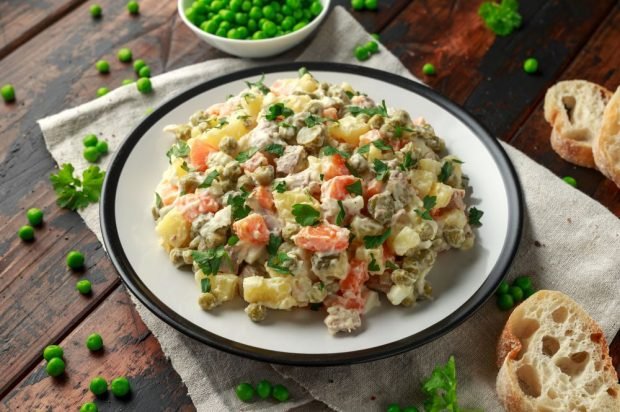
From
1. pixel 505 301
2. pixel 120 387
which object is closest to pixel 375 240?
pixel 505 301

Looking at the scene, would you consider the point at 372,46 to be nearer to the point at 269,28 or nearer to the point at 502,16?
the point at 269,28

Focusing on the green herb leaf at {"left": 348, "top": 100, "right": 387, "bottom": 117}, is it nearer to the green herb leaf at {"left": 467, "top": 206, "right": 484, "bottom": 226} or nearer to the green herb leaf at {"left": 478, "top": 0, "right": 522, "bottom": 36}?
the green herb leaf at {"left": 467, "top": 206, "right": 484, "bottom": 226}

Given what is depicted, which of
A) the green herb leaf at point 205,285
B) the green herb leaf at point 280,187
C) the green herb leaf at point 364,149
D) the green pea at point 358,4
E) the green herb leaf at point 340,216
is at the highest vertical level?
the green herb leaf at point 364,149

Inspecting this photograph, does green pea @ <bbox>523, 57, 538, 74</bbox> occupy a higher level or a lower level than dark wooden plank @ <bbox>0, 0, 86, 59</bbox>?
lower

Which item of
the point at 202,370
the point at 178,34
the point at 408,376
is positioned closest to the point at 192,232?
the point at 202,370

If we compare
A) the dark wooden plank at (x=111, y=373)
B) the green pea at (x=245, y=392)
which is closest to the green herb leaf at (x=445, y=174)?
the green pea at (x=245, y=392)

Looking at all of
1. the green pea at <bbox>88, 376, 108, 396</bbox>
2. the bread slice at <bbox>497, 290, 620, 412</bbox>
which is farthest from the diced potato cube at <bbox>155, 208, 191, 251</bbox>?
the bread slice at <bbox>497, 290, 620, 412</bbox>

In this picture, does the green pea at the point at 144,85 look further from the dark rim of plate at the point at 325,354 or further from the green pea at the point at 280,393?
the green pea at the point at 280,393
